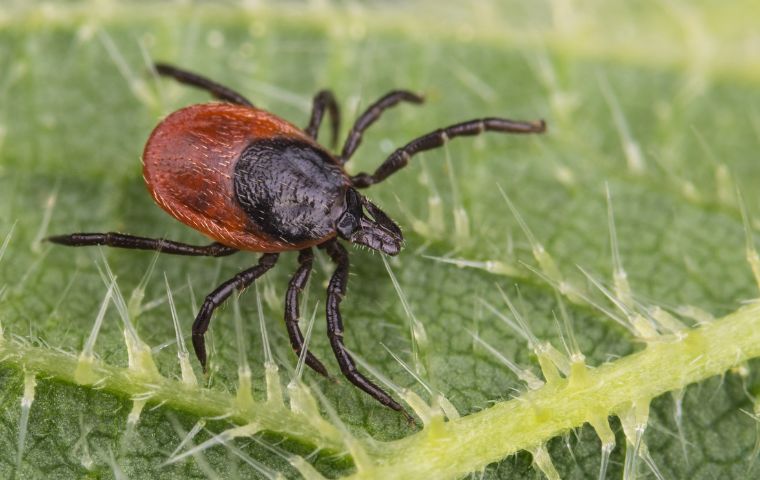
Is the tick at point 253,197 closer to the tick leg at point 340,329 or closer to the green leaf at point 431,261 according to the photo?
the tick leg at point 340,329

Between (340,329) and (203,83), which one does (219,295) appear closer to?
(340,329)

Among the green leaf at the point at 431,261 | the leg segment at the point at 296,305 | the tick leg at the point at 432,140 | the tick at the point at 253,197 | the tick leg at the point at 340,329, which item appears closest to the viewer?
the green leaf at the point at 431,261

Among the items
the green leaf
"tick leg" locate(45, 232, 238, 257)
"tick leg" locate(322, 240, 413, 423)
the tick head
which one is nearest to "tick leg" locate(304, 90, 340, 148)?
the green leaf

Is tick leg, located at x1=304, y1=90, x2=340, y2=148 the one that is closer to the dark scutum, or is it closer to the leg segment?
the dark scutum

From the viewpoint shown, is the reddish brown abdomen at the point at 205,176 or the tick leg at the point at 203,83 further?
the tick leg at the point at 203,83

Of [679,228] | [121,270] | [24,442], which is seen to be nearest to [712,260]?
[679,228]

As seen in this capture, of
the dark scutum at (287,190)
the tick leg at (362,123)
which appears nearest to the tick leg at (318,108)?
the tick leg at (362,123)

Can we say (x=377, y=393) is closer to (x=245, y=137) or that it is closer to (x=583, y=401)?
(x=583, y=401)
